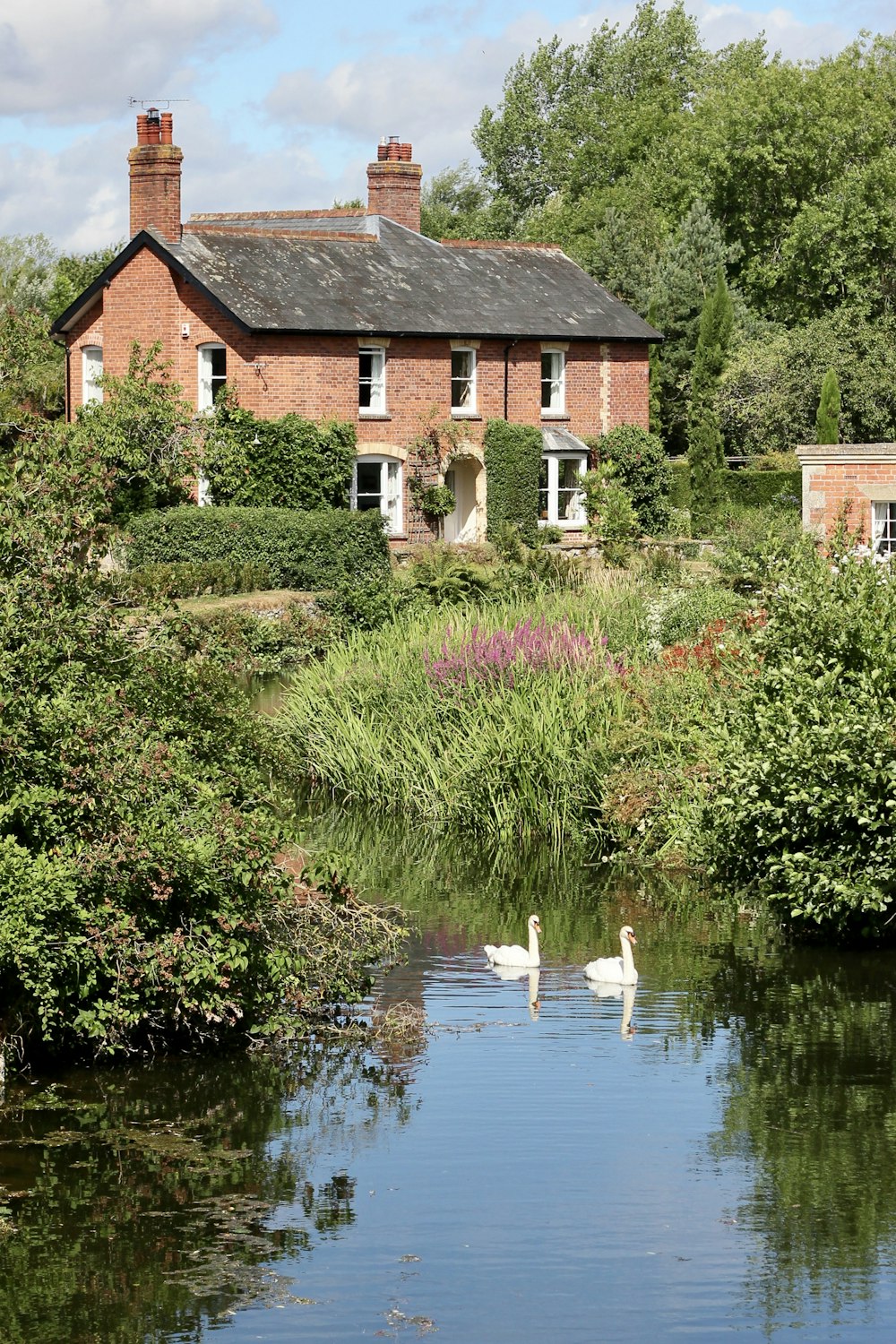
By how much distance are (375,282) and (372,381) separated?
2481 mm

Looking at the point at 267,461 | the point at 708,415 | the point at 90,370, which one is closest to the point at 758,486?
the point at 708,415

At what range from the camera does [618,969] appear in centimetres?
1306

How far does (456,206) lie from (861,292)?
37283mm

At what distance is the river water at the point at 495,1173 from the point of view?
8141 mm

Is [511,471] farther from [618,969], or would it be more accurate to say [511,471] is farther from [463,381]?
[618,969]

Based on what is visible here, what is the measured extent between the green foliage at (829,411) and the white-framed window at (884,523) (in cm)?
2071

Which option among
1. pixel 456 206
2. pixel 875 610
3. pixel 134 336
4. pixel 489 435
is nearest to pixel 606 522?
pixel 489 435

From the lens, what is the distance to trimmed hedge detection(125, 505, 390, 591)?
3647cm

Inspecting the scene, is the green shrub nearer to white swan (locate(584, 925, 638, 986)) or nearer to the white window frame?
the white window frame

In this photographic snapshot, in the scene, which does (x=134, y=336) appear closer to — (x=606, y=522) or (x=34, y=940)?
(x=606, y=522)

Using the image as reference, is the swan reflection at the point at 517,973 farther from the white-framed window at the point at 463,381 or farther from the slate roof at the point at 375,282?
the white-framed window at the point at 463,381

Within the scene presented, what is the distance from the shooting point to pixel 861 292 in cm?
6294

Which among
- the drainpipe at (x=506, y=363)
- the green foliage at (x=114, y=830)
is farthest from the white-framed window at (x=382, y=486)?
the green foliage at (x=114, y=830)

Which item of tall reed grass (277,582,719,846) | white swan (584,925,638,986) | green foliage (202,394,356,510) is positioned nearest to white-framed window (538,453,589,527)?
green foliage (202,394,356,510)
